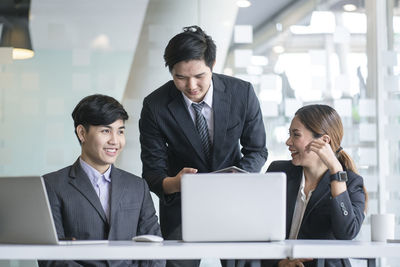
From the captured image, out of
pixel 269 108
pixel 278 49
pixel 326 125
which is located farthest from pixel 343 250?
pixel 278 49

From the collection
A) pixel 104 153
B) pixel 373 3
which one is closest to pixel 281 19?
pixel 373 3

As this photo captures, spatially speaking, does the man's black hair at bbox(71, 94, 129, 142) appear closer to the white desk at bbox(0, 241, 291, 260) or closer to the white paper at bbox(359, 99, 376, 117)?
the white desk at bbox(0, 241, 291, 260)

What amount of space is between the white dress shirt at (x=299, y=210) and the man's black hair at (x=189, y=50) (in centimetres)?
68

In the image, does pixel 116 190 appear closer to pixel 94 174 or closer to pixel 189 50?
pixel 94 174

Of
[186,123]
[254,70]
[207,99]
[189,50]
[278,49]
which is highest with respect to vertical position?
[278,49]

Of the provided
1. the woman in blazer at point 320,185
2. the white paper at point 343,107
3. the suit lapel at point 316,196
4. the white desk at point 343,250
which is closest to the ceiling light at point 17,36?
the white paper at point 343,107

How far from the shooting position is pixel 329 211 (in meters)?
2.56

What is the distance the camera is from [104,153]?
8.68ft

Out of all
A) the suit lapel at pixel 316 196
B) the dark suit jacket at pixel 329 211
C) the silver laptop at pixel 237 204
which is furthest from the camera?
the suit lapel at pixel 316 196

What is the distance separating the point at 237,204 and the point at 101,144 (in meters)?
0.85

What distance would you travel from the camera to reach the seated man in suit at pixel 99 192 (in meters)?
2.45

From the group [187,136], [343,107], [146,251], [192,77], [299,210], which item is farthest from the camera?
[343,107]

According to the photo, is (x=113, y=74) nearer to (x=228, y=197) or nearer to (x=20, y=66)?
(x=20, y=66)

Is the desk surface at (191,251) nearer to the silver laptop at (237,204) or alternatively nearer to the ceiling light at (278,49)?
the silver laptop at (237,204)
